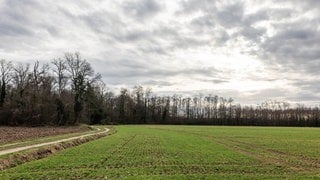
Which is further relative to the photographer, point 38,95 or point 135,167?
point 38,95

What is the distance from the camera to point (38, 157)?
1280 inches

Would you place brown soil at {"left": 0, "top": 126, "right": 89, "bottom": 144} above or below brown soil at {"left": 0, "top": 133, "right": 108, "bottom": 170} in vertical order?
above

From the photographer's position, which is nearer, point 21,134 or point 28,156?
point 28,156

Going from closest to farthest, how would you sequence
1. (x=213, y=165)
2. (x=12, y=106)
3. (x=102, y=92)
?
(x=213, y=165) < (x=12, y=106) < (x=102, y=92)

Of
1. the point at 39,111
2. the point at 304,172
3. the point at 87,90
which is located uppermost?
the point at 87,90

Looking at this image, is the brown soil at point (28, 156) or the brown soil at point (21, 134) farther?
the brown soil at point (21, 134)

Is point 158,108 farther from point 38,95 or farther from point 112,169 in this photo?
point 112,169

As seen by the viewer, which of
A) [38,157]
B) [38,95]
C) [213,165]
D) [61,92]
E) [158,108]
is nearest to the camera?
[213,165]

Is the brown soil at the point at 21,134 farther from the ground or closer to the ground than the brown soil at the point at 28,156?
farther from the ground

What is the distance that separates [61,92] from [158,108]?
85.7 meters

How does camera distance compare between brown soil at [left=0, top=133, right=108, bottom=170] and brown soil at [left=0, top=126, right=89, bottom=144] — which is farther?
brown soil at [left=0, top=126, right=89, bottom=144]

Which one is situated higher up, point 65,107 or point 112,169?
point 65,107

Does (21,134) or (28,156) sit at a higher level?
(21,134)

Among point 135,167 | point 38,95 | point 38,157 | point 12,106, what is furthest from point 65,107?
point 135,167
